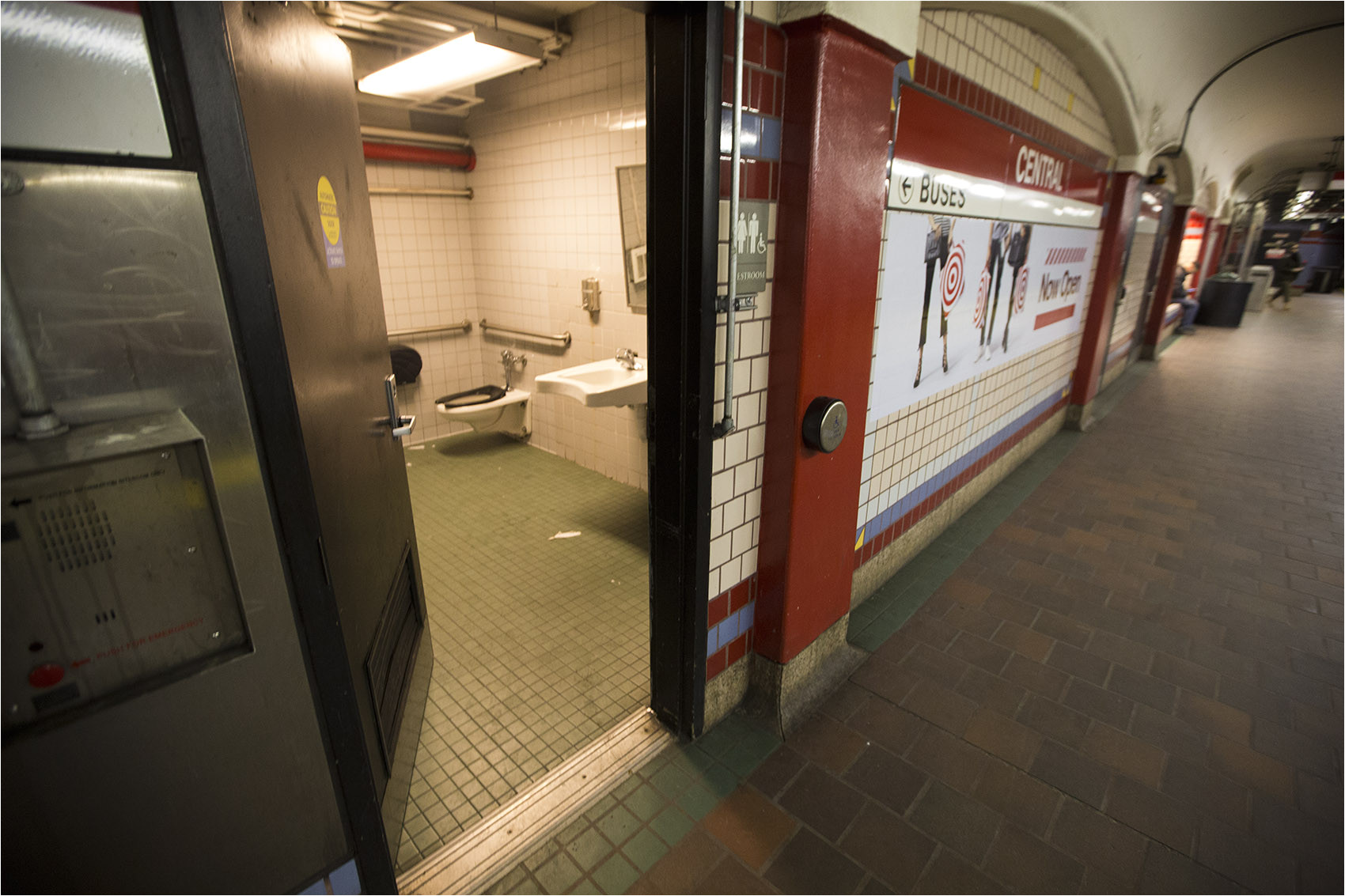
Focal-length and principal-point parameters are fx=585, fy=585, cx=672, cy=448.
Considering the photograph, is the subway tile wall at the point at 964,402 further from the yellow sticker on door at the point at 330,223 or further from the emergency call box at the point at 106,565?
the emergency call box at the point at 106,565

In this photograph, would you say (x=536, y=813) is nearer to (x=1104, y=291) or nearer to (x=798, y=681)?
(x=798, y=681)

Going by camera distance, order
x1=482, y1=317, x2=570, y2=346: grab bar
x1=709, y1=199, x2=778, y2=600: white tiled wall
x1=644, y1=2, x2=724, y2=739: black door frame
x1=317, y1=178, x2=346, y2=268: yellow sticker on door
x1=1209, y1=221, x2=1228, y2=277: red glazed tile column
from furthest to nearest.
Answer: x1=1209, y1=221, x2=1228, y2=277: red glazed tile column → x1=482, y1=317, x2=570, y2=346: grab bar → x1=709, y1=199, x2=778, y2=600: white tiled wall → x1=644, y1=2, x2=724, y2=739: black door frame → x1=317, y1=178, x2=346, y2=268: yellow sticker on door

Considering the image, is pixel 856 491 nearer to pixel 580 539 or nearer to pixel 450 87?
pixel 580 539

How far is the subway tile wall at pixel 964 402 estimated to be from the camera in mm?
2990

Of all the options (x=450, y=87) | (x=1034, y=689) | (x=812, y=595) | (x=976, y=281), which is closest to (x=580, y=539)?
(x=812, y=595)

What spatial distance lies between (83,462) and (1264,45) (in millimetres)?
9414

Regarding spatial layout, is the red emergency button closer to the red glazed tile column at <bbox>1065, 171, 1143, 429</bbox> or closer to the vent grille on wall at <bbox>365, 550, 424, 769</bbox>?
the vent grille on wall at <bbox>365, 550, 424, 769</bbox>

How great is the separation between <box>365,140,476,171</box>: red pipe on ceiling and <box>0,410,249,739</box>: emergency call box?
15.7ft

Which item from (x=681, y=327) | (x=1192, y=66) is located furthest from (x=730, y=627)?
(x=1192, y=66)

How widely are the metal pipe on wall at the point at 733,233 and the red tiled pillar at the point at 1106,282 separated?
612 centimetres

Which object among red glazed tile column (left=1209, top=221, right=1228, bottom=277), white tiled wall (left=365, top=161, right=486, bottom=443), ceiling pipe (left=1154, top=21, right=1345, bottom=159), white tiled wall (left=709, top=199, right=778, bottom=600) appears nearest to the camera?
white tiled wall (left=709, top=199, right=778, bottom=600)

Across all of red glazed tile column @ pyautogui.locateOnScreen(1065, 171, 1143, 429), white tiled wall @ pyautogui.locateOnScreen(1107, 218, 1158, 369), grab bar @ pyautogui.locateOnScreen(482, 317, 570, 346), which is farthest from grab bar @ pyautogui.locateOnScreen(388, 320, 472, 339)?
white tiled wall @ pyautogui.locateOnScreen(1107, 218, 1158, 369)

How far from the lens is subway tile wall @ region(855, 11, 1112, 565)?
299cm

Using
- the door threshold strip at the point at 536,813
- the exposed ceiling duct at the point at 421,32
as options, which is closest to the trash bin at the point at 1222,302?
the exposed ceiling duct at the point at 421,32
